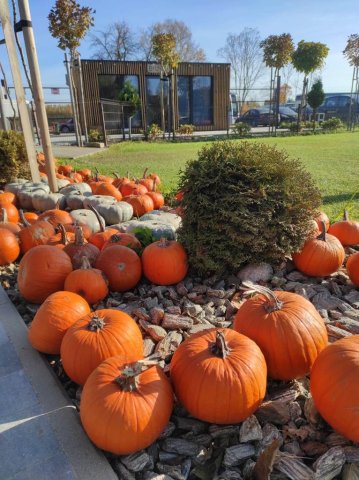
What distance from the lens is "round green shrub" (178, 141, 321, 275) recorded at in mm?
2885

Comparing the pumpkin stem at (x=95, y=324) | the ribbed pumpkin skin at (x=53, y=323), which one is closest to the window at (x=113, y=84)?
the ribbed pumpkin skin at (x=53, y=323)

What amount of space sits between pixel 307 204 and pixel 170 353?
1735 millimetres

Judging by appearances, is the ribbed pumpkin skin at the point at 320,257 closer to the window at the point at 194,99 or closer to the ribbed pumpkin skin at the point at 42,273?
the ribbed pumpkin skin at the point at 42,273

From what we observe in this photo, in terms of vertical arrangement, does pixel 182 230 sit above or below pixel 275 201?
below

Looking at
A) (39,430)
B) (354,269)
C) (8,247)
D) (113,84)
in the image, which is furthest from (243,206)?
(113,84)

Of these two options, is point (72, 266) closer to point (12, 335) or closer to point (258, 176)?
point (12, 335)

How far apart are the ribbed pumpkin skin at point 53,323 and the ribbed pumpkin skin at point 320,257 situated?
1965 millimetres

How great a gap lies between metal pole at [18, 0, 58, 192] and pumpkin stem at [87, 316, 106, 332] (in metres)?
4.52

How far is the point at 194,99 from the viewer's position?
90.5 feet

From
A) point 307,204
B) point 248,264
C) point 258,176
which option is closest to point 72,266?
point 248,264

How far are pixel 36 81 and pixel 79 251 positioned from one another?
3.77m

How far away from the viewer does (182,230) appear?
3199mm

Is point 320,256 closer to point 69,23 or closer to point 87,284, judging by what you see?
point 87,284

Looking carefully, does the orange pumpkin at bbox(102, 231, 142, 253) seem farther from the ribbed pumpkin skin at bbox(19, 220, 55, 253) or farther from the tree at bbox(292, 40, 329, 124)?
the tree at bbox(292, 40, 329, 124)
